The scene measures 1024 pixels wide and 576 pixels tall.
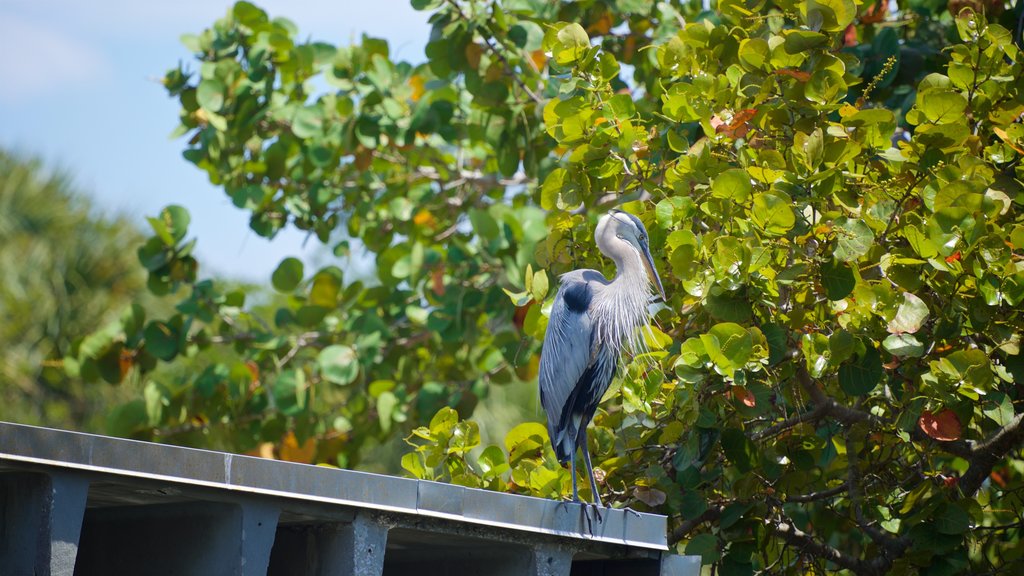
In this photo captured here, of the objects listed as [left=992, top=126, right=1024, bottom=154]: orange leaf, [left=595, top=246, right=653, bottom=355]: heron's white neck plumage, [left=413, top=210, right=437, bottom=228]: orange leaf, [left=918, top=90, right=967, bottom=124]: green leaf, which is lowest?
[left=595, top=246, right=653, bottom=355]: heron's white neck plumage

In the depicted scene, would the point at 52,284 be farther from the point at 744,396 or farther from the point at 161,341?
the point at 744,396

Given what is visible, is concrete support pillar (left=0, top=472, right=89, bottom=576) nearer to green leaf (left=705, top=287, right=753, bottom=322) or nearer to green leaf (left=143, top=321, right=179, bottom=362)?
green leaf (left=705, top=287, right=753, bottom=322)

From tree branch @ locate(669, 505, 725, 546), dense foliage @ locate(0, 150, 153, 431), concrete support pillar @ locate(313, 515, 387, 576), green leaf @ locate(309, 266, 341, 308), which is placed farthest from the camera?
dense foliage @ locate(0, 150, 153, 431)

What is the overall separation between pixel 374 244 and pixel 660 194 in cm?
350

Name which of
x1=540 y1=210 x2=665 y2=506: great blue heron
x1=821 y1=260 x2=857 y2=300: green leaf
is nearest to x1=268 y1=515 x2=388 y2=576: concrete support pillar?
x1=540 y1=210 x2=665 y2=506: great blue heron

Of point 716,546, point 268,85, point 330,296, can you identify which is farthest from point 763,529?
point 268,85

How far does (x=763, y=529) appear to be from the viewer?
4.71 metres

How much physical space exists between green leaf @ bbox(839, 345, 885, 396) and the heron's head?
0.80 meters

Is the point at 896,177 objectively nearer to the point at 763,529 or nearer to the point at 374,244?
the point at 763,529

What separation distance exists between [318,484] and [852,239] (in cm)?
215

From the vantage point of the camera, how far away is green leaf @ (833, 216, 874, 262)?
405 centimetres

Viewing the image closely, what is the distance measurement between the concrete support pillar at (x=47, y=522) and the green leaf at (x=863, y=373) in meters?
2.80

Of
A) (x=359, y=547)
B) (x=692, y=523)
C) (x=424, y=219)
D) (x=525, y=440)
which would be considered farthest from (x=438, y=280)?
(x=359, y=547)

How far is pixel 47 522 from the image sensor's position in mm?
2840
